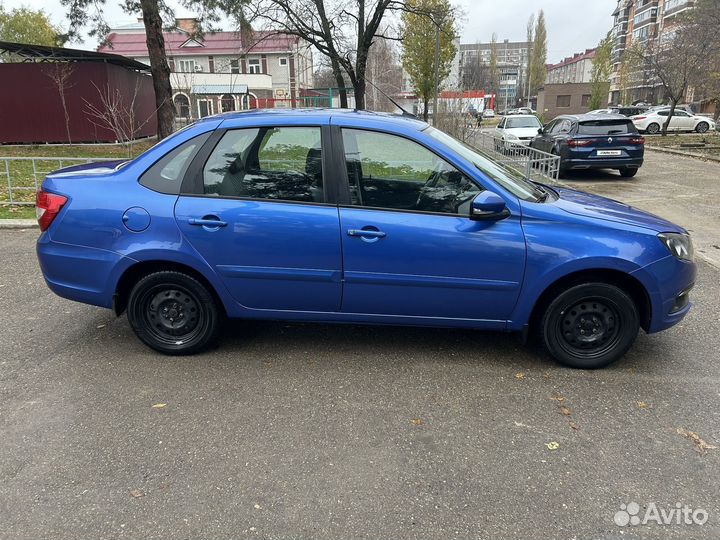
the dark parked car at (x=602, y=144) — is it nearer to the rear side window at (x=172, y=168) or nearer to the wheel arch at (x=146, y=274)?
the rear side window at (x=172, y=168)

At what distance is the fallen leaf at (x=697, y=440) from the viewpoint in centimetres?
288

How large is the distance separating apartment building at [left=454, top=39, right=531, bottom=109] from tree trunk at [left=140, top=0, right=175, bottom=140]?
6598cm

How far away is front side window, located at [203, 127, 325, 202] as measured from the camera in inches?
145

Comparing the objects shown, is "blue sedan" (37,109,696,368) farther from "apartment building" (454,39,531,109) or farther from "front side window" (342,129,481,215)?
"apartment building" (454,39,531,109)

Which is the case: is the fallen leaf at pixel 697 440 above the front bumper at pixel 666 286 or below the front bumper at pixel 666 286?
below

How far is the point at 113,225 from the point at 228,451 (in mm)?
1872

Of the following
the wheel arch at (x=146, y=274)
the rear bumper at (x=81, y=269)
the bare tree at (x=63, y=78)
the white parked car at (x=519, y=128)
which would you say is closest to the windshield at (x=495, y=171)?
the wheel arch at (x=146, y=274)

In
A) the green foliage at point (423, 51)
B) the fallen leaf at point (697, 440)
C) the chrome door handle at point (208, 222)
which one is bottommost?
the fallen leaf at point (697, 440)

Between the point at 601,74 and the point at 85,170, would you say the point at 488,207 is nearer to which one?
the point at 85,170

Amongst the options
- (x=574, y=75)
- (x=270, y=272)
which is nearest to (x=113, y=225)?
(x=270, y=272)

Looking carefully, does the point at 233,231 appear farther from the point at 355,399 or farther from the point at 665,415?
the point at 665,415

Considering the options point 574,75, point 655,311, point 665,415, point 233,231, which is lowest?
point 665,415

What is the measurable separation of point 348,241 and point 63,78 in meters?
18.6

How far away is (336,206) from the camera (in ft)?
11.8
